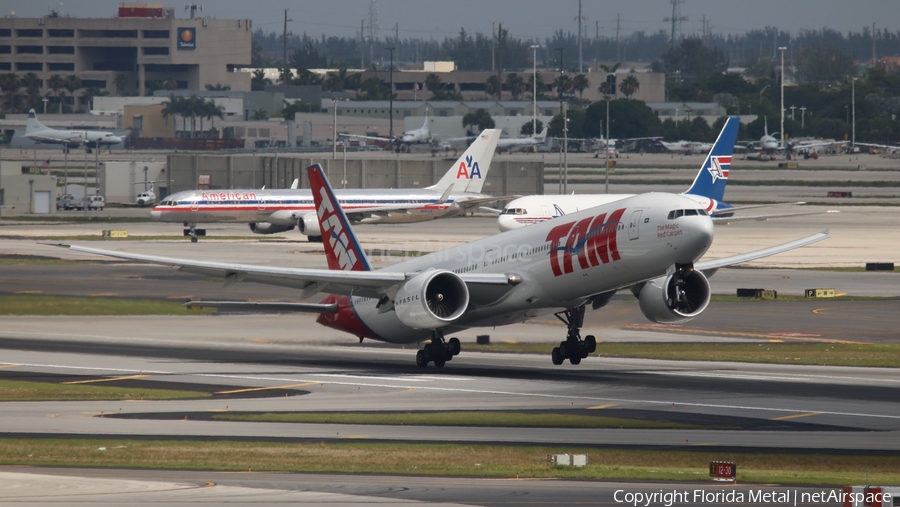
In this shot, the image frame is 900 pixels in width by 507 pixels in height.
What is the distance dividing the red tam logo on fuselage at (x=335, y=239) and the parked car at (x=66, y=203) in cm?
11175

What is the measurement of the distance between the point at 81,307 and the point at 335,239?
67.8 ft

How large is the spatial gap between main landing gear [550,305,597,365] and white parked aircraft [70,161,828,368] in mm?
39

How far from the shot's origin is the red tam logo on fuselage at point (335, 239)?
48.2m

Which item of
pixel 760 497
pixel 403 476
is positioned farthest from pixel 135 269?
pixel 760 497

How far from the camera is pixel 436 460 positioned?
2755cm

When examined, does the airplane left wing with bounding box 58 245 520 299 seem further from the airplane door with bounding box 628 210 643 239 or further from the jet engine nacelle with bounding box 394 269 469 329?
the airplane door with bounding box 628 210 643 239

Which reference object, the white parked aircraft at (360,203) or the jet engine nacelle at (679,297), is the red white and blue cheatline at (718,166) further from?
the jet engine nacelle at (679,297)

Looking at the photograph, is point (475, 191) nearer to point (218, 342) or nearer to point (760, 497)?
point (218, 342)

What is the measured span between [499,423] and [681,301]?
994 centimetres

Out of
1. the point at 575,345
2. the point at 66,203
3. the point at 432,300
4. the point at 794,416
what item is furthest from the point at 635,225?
the point at 66,203

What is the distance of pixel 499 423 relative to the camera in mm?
32906

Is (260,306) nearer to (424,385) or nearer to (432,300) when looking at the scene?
(432,300)

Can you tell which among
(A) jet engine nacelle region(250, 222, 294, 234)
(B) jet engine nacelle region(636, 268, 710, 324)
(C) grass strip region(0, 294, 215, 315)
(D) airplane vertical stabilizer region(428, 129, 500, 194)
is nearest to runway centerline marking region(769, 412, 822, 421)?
(B) jet engine nacelle region(636, 268, 710, 324)

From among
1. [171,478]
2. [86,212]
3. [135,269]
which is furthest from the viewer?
[86,212]
